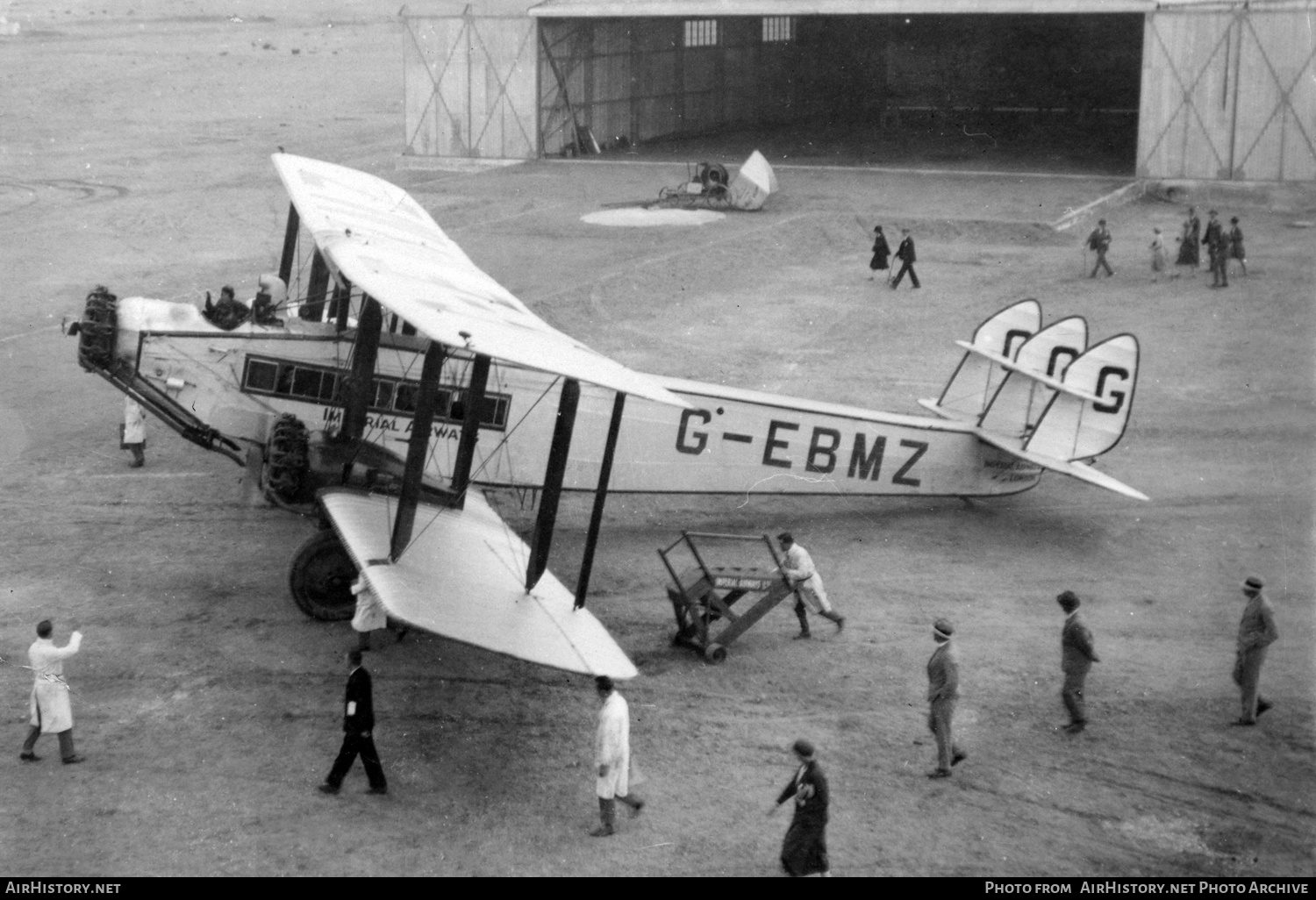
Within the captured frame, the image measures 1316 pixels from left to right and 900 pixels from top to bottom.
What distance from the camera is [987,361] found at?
56.6ft

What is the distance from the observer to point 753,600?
14.5 m

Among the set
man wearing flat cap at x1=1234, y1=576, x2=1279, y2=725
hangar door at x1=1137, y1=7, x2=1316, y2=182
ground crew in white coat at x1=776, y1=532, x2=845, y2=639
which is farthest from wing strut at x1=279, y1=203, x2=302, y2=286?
hangar door at x1=1137, y1=7, x2=1316, y2=182

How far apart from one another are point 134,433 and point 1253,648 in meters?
13.8

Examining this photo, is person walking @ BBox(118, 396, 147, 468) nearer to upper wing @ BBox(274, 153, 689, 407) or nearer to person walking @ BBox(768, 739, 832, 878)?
upper wing @ BBox(274, 153, 689, 407)

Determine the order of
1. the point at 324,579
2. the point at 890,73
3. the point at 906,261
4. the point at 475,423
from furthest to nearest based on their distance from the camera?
the point at 890,73, the point at 906,261, the point at 324,579, the point at 475,423

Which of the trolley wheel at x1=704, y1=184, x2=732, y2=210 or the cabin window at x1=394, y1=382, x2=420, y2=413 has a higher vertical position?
the trolley wheel at x1=704, y1=184, x2=732, y2=210

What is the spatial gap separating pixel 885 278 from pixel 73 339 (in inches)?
651

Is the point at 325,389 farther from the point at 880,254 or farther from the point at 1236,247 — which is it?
the point at 1236,247

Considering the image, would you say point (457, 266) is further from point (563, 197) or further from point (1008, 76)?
point (1008, 76)

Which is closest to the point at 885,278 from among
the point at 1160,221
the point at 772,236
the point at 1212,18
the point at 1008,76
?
the point at 772,236

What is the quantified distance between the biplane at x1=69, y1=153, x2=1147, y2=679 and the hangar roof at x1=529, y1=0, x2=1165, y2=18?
23708mm

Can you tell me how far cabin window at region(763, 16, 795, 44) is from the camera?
5847cm

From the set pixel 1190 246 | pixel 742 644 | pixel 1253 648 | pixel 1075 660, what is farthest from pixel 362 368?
pixel 1190 246

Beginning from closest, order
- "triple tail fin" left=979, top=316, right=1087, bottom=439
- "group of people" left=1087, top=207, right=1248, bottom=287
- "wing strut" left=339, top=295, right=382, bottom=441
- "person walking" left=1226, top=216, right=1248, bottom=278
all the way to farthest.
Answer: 1. "wing strut" left=339, top=295, right=382, bottom=441
2. "triple tail fin" left=979, top=316, right=1087, bottom=439
3. "group of people" left=1087, top=207, right=1248, bottom=287
4. "person walking" left=1226, top=216, right=1248, bottom=278
